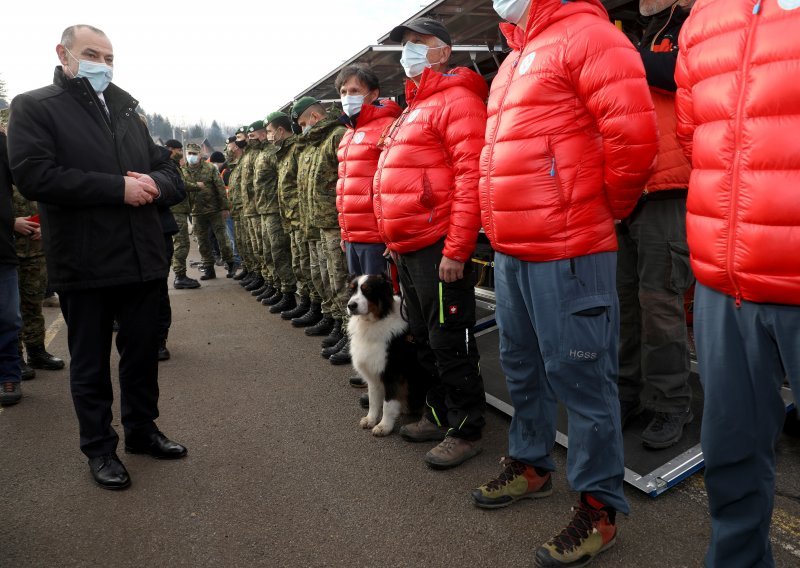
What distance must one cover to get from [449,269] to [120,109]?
2205 mm

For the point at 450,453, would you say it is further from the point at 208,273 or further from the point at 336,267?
the point at 208,273

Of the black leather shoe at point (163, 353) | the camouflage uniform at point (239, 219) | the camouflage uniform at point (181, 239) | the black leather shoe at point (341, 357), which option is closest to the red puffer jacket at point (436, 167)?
the black leather shoe at point (341, 357)

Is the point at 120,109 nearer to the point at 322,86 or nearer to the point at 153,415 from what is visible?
the point at 153,415

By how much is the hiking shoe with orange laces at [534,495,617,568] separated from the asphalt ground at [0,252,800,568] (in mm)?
90

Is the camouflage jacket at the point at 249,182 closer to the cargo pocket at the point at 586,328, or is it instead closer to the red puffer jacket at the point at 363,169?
the red puffer jacket at the point at 363,169

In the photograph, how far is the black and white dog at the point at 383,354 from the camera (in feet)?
12.4

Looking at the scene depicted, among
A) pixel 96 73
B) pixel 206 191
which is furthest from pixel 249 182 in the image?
pixel 96 73

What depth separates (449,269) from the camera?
3.02m

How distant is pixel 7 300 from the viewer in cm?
455

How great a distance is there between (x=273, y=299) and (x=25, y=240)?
146 inches

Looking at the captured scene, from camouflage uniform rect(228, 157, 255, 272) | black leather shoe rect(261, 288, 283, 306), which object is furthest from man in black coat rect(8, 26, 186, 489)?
camouflage uniform rect(228, 157, 255, 272)

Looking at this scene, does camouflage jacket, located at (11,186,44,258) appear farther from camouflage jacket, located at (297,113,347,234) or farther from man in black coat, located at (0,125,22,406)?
camouflage jacket, located at (297,113,347,234)

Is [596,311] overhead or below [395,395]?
overhead

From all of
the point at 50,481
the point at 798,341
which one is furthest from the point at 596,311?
the point at 50,481
